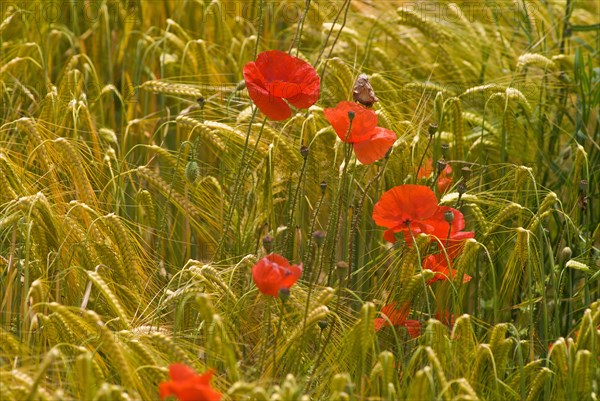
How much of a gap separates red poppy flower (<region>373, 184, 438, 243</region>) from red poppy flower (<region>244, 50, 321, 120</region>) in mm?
162

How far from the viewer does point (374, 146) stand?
1.23 m

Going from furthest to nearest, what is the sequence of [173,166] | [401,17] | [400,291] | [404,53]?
[404,53]
[401,17]
[173,166]
[400,291]

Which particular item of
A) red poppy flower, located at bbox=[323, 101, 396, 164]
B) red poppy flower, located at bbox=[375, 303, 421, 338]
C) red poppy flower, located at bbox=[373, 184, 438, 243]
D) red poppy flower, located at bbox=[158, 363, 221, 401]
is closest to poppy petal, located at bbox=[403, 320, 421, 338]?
red poppy flower, located at bbox=[375, 303, 421, 338]

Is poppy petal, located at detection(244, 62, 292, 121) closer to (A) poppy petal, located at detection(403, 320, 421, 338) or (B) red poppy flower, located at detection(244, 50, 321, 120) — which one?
(B) red poppy flower, located at detection(244, 50, 321, 120)

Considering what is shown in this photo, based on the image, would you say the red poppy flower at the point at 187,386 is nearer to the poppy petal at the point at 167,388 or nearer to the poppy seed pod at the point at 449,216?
the poppy petal at the point at 167,388

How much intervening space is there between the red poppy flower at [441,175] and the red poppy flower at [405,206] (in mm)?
229

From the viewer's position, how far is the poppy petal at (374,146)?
1.22 m

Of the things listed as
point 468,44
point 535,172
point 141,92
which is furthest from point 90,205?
point 468,44

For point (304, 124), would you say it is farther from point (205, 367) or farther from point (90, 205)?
point (205, 367)

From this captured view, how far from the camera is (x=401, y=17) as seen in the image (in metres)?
1.93

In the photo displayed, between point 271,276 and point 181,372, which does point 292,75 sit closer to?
point 271,276

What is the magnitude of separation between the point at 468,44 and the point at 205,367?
117 centimetres

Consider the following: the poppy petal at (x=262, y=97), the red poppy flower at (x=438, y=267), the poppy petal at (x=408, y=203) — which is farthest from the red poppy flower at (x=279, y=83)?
the red poppy flower at (x=438, y=267)

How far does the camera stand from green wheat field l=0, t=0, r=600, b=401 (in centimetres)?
105
